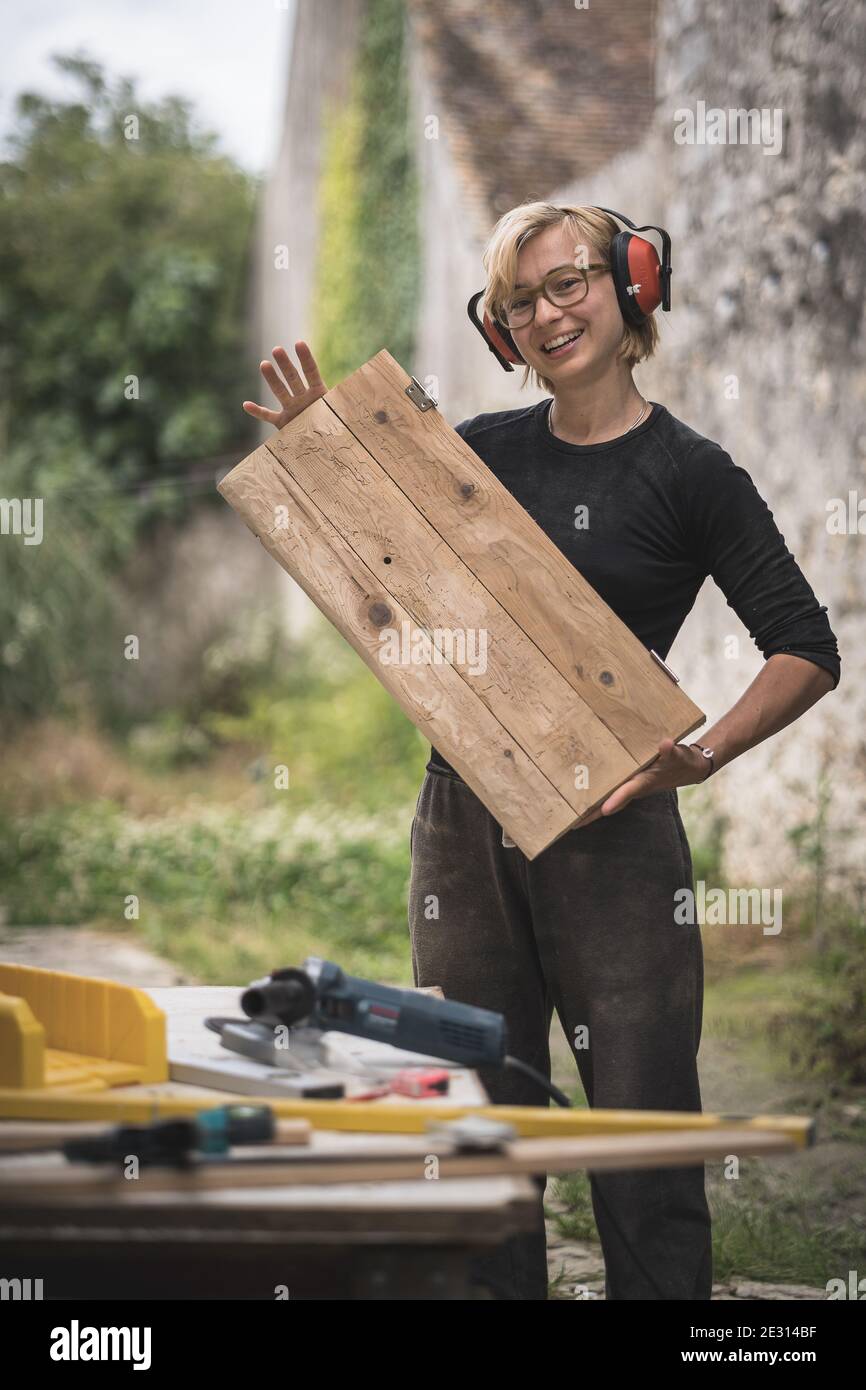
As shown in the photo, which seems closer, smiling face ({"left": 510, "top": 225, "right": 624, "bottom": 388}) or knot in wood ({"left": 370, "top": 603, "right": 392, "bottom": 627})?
knot in wood ({"left": 370, "top": 603, "right": 392, "bottom": 627})

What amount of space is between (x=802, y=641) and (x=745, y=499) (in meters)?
0.29

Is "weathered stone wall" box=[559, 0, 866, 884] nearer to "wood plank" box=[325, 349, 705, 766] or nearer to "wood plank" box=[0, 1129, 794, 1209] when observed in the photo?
"wood plank" box=[325, 349, 705, 766]

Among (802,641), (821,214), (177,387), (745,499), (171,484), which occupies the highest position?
(177,387)

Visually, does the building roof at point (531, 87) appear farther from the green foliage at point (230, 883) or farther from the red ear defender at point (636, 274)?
the red ear defender at point (636, 274)

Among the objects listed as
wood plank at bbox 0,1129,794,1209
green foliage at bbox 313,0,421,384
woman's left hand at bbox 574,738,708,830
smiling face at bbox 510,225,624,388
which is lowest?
wood plank at bbox 0,1129,794,1209

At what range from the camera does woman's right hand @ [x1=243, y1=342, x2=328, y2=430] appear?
8.55 ft

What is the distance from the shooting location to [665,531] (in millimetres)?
2699

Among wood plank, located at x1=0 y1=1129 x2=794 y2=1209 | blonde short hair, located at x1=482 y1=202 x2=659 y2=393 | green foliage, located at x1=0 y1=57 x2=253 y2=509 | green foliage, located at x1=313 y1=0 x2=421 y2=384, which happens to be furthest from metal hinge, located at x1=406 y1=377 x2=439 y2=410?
green foliage, located at x1=0 y1=57 x2=253 y2=509

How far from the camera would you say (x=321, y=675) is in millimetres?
13742

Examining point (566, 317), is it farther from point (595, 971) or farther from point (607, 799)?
point (595, 971)

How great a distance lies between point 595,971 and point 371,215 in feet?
43.5

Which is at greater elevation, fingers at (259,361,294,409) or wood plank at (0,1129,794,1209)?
fingers at (259,361,294,409)
